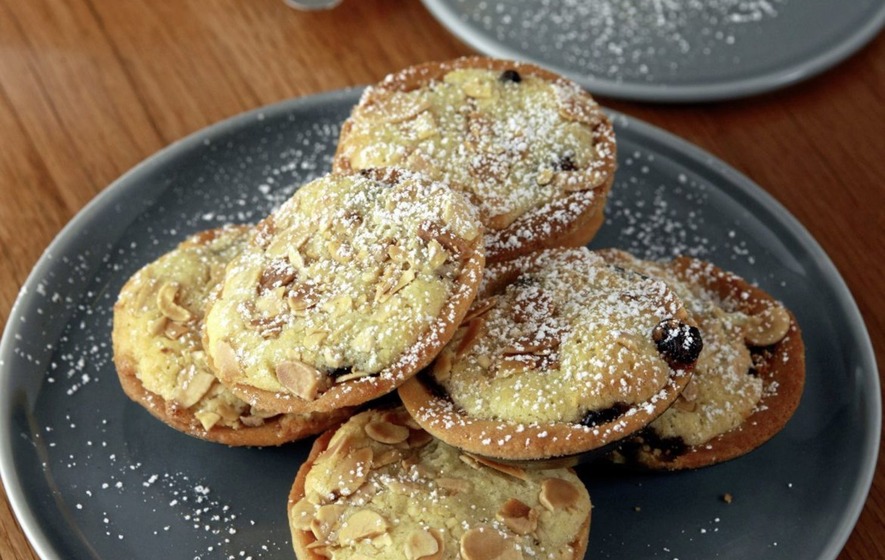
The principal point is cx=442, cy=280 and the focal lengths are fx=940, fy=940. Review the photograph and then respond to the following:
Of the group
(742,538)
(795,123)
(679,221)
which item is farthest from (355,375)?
(795,123)

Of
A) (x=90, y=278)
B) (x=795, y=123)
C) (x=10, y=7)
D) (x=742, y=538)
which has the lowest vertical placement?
(x=742, y=538)

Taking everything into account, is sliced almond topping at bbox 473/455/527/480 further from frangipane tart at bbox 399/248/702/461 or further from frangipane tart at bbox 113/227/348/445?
frangipane tart at bbox 113/227/348/445

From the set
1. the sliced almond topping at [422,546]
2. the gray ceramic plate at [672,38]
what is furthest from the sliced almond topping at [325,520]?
the gray ceramic plate at [672,38]

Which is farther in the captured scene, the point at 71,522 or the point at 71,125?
the point at 71,125

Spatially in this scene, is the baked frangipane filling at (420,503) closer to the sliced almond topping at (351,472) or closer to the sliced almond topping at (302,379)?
the sliced almond topping at (351,472)

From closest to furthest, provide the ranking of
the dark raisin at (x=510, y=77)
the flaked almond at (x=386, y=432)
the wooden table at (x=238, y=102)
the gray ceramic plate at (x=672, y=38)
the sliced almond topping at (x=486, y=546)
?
the sliced almond topping at (x=486, y=546), the flaked almond at (x=386, y=432), the dark raisin at (x=510, y=77), the wooden table at (x=238, y=102), the gray ceramic plate at (x=672, y=38)

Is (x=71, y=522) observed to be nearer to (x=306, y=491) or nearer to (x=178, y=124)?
(x=306, y=491)

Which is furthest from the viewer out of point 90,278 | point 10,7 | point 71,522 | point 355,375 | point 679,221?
point 10,7
